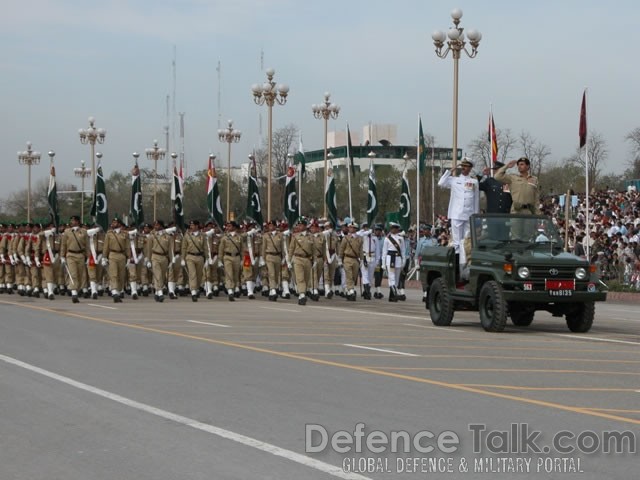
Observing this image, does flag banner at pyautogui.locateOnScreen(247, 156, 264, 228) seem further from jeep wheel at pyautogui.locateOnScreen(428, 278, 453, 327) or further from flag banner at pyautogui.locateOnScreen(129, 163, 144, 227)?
jeep wheel at pyautogui.locateOnScreen(428, 278, 453, 327)

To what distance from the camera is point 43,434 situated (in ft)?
31.8

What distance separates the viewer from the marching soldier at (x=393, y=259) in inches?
1232

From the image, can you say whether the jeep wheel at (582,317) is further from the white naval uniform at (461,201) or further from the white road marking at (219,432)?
the white road marking at (219,432)

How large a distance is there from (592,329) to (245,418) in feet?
39.5

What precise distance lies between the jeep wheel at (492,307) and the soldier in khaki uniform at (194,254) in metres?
12.9

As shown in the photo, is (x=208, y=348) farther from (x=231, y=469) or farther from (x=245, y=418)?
(x=231, y=469)

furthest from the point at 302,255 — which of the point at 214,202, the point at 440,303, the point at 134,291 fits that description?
the point at 440,303

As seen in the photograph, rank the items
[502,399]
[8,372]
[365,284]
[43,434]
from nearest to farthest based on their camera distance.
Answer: [43,434] < [502,399] < [8,372] < [365,284]

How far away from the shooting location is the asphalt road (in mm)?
8430

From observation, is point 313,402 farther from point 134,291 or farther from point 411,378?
point 134,291

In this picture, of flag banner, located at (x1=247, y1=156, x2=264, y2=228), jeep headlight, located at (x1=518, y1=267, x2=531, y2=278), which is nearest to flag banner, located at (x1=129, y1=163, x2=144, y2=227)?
flag banner, located at (x1=247, y1=156, x2=264, y2=228)

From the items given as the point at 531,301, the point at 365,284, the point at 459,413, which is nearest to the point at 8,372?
the point at 459,413

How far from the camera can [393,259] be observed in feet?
103

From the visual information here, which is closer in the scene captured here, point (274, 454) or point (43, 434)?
point (274, 454)
